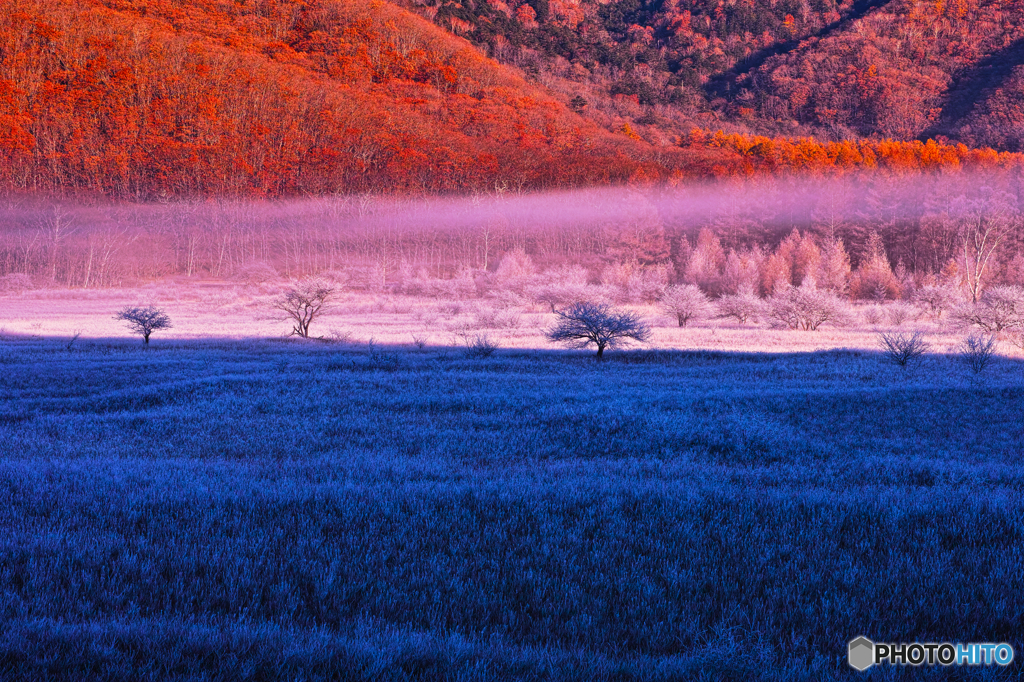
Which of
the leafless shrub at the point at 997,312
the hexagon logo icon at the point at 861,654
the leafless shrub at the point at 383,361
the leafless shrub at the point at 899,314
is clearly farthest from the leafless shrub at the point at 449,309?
the hexagon logo icon at the point at 861,654

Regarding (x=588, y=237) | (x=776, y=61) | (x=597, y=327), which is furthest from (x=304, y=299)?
(x=776, y=61)

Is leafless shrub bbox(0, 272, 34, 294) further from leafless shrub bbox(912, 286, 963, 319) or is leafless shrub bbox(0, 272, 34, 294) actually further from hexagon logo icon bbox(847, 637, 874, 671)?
leafless shrub bbox(912, 286, 963, 319)

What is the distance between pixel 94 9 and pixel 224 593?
431ft

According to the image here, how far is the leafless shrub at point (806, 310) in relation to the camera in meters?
45.6

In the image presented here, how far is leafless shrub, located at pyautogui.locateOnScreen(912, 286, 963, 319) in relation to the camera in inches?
2062

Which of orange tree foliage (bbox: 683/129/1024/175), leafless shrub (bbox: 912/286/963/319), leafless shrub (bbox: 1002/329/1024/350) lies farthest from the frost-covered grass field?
orange tree foliage (bbox: 683/129/1024/175)

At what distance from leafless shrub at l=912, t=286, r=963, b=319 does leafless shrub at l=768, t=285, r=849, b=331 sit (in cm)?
1166

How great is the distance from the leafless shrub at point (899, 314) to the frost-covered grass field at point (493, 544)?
42.8m

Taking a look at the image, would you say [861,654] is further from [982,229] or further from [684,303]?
[982,229]

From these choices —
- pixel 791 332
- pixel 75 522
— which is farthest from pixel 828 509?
pixel 791 332

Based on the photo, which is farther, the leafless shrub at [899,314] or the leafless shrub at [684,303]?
the leafless shrub at [899,314]

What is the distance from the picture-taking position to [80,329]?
124 ft

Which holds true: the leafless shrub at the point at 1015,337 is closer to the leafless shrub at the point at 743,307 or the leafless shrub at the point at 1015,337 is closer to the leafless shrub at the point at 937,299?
the leafless shrub at the point at 937,299

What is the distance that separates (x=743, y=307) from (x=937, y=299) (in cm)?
1905
